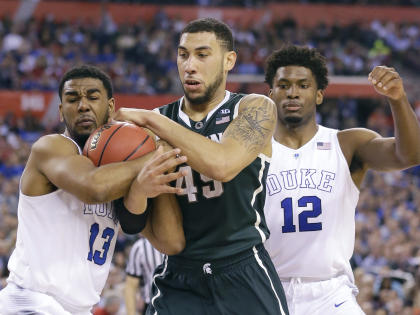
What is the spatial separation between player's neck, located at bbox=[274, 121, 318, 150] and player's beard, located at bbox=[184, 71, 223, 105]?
1231mm

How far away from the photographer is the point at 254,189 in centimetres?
401

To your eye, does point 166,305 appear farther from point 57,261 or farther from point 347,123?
point 347,123

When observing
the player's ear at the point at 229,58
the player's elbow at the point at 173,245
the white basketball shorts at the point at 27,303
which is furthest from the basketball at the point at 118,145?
the white basketball shorts at the point at 27,303

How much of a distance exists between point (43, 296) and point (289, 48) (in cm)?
263

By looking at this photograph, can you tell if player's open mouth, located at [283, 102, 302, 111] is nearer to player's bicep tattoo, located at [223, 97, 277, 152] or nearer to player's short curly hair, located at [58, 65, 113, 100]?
player's bicep tattoo, located at [223, 97, 277, 152]

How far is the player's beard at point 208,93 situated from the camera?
4035 mm

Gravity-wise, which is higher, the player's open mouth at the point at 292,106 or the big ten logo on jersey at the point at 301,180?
the player's open mouth at the point at 292,106

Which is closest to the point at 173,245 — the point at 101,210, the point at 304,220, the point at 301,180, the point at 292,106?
the point at 101,210

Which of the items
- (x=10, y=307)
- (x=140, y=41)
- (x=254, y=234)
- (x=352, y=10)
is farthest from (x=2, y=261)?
(x=352, y=10)

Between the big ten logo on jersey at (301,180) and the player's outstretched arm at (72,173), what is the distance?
1.37 metres

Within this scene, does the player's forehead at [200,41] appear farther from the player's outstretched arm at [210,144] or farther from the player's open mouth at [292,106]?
the player's open mouth at [292,106]

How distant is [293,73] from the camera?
16.9 ft

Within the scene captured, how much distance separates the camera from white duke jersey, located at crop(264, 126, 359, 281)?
4.79m

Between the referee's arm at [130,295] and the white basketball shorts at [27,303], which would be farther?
the referee's arm at [130,295]
